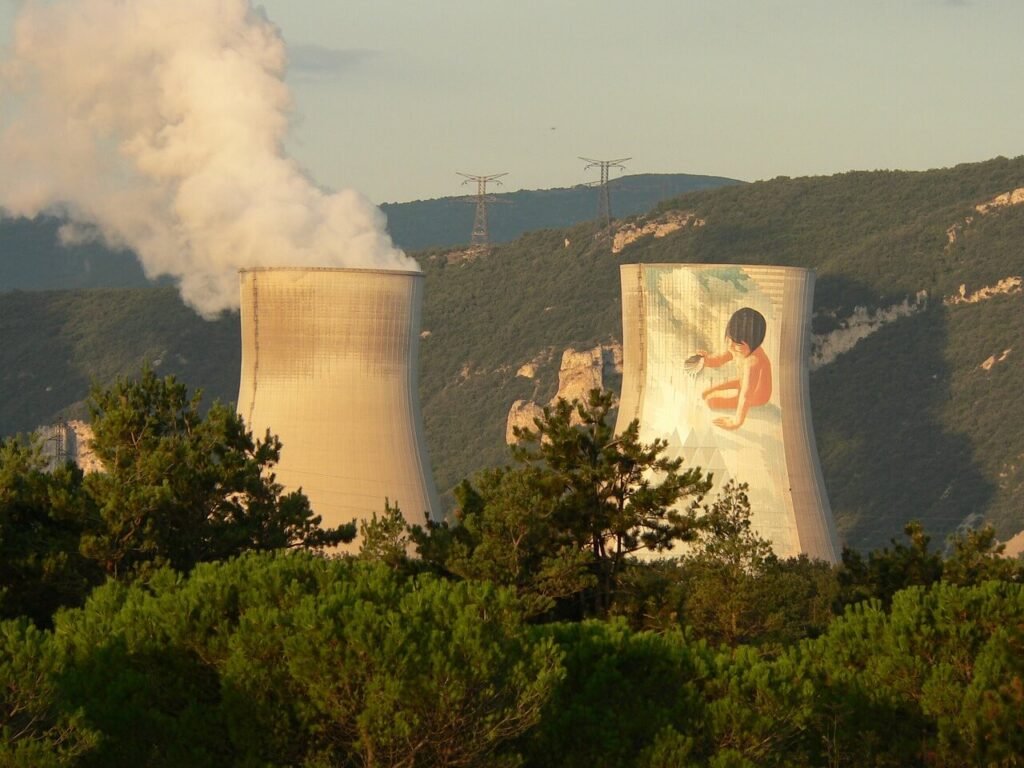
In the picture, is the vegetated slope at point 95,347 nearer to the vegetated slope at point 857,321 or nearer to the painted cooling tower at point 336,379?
the vegetated slope at point 857,321

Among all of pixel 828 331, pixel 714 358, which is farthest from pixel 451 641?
pixel 828 331

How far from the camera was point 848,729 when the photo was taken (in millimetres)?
15312

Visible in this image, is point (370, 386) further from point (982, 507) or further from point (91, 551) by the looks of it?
point (982, 507)

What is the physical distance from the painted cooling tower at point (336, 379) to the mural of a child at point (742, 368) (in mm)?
7791

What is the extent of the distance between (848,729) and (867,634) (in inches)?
61.2

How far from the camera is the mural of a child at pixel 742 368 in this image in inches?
1255

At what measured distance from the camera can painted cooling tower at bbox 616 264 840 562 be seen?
31609 mm

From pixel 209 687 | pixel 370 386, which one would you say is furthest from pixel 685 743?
pixel 370 386

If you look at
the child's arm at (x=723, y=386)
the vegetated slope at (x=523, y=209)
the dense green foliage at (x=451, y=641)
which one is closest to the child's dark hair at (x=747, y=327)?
the child's arm at (x=723, y=386)

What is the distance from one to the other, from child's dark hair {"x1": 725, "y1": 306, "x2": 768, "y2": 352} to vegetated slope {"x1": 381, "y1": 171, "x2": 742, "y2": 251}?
104 metres

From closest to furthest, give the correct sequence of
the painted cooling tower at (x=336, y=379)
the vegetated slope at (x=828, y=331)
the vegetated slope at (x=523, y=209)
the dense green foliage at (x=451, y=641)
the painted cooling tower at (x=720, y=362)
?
the dense green foliage at (x=451, y=641) → the painted cooling tower at (x=336, y=379) → the painted cooling tower at (x=720, y=362) → the vegetated slope at (x=828, y=331) → the vegetated slope at (x=523, y=209)

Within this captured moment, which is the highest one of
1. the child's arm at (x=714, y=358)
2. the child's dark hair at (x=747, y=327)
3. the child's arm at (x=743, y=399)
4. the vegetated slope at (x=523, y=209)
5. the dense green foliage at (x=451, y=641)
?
the vegetated slope at (x=523, y=209)

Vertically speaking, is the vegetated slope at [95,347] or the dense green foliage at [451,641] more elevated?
the vegetated slope at [95,347]

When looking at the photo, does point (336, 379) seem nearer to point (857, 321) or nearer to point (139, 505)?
point (139, 505)
